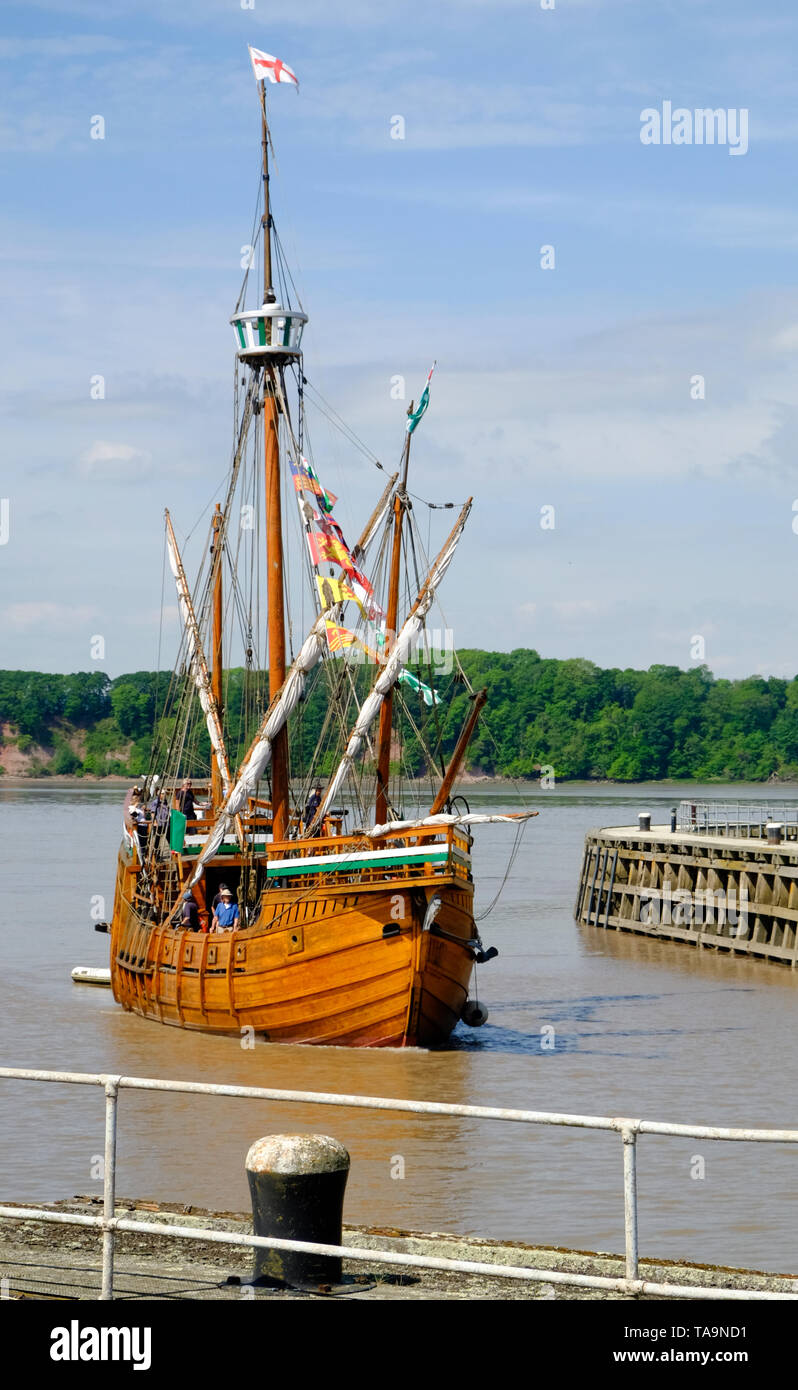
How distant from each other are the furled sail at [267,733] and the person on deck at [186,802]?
3.79 metres

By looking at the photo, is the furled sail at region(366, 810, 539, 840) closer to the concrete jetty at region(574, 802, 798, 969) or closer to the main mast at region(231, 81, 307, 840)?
the main mast at region(231, 81, 307, 840)

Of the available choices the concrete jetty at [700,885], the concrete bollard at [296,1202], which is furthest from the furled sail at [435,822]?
the concrete bollard at [296,1202]

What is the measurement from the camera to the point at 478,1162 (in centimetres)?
2034

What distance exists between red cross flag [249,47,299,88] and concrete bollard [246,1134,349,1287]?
26.7 m

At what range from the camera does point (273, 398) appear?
33.3m

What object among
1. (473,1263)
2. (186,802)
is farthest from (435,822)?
(473,1263)

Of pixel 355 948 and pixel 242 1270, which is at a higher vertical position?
pixel 242 1270

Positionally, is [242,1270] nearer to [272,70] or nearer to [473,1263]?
[473,1263]

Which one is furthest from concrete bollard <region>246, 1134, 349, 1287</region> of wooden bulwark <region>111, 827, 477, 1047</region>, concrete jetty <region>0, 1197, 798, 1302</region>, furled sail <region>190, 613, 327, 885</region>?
furled sail <region>190, 613, 327, 885</region>

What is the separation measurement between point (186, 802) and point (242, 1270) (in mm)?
26114

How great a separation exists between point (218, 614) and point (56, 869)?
1391 inches

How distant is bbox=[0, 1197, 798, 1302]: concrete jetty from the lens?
977cm
